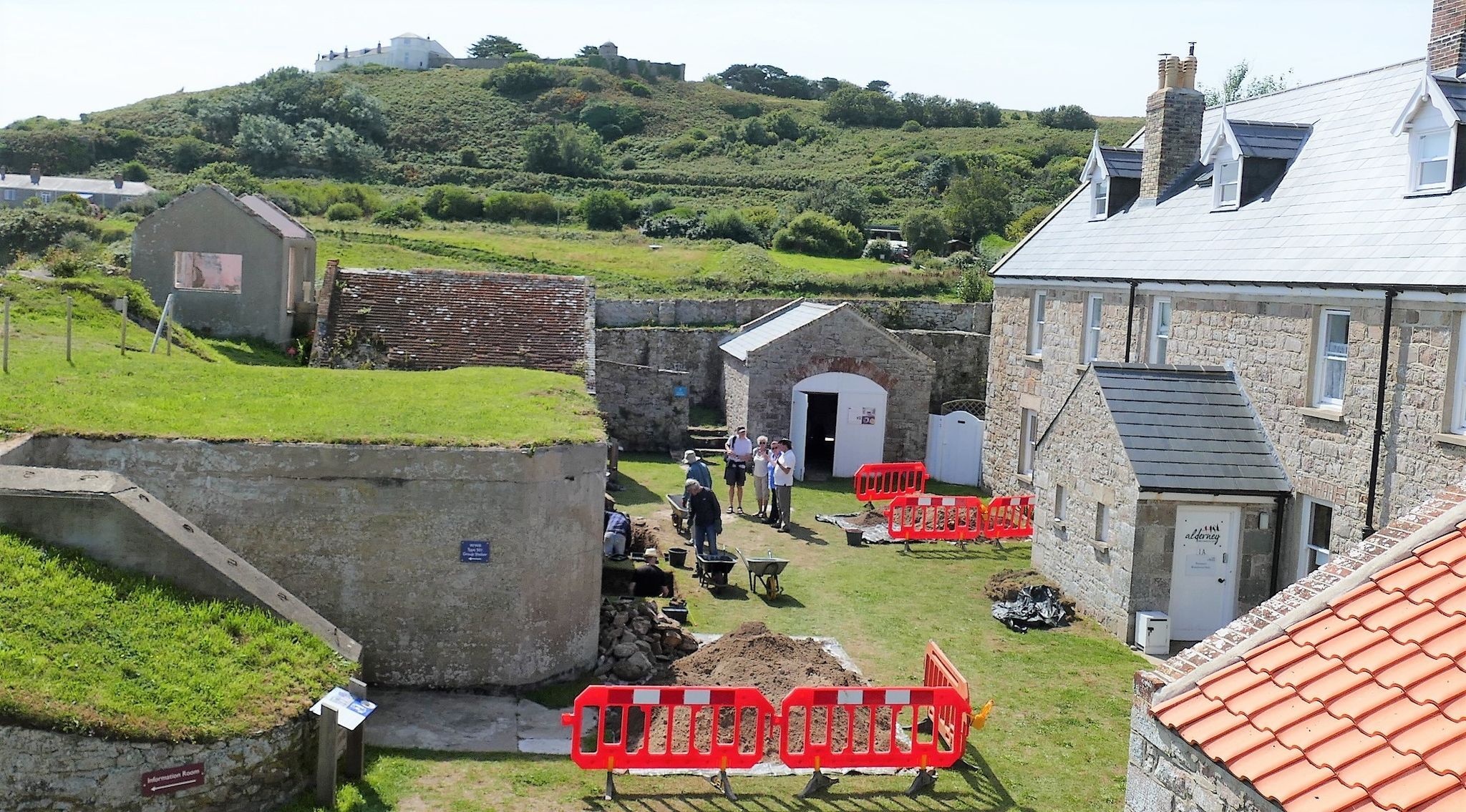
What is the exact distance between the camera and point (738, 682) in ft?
39.7

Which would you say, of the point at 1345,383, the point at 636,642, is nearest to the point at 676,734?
the point at 636,642

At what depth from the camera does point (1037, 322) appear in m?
23.6

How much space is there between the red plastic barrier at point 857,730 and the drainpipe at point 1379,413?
6.05 metres

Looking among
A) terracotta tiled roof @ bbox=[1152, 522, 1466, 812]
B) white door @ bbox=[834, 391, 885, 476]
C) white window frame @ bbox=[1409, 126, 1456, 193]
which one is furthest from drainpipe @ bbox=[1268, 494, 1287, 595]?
white door @ bbox=[834, 391, 885, 476]

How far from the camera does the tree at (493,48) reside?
435 ft

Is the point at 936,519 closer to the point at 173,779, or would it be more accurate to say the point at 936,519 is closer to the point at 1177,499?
the point at 1177,499

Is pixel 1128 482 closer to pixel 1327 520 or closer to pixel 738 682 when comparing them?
pixel 1327 520

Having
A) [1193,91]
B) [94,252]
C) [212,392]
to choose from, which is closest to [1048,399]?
[1193,91]

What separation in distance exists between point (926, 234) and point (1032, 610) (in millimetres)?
42010

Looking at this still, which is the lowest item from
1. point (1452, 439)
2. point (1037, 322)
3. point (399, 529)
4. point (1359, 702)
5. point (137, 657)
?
point (137, 657)

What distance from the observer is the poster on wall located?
24172mm

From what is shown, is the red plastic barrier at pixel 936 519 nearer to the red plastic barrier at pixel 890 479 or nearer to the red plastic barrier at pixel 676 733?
the red plastic barrier at pixel 890 479

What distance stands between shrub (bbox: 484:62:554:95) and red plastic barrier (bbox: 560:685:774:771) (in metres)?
105

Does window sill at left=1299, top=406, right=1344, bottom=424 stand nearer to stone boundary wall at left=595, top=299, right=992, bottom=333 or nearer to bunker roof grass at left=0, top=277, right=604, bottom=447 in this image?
bunker roof grass at left=0, top=277, right=604, bottom=447
